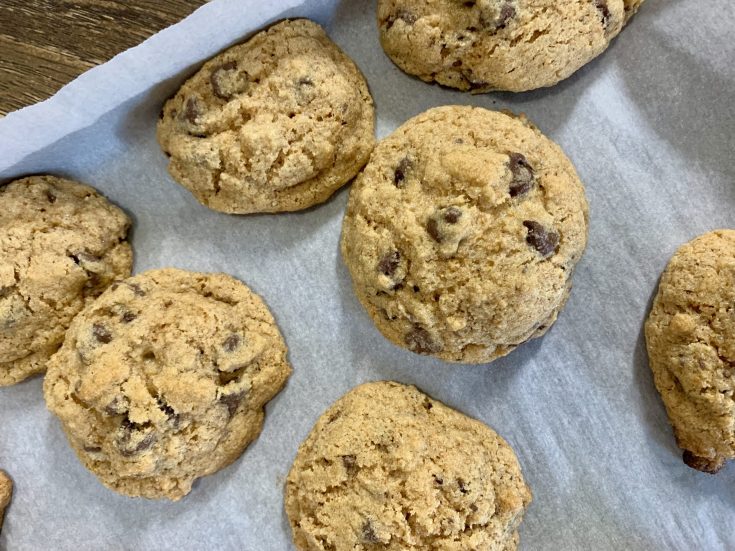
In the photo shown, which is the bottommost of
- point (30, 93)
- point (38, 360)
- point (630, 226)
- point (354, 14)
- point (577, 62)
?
point (38, 360)

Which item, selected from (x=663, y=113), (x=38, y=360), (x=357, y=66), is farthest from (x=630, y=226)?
(x=38, y=360)

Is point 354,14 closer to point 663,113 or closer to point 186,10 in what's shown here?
point 186,10

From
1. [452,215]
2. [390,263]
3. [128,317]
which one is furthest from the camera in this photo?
[128,317]

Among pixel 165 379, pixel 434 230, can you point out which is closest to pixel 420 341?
pixel 434 230

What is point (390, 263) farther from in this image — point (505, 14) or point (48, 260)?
point (48, 260)

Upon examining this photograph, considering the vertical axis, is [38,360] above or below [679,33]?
below

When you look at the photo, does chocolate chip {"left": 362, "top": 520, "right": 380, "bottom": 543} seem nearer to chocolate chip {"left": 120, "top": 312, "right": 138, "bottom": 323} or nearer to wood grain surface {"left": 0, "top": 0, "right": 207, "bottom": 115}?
chocolate chip {"left": 120, "top": 312, "right": 138, "bottom": 323}
